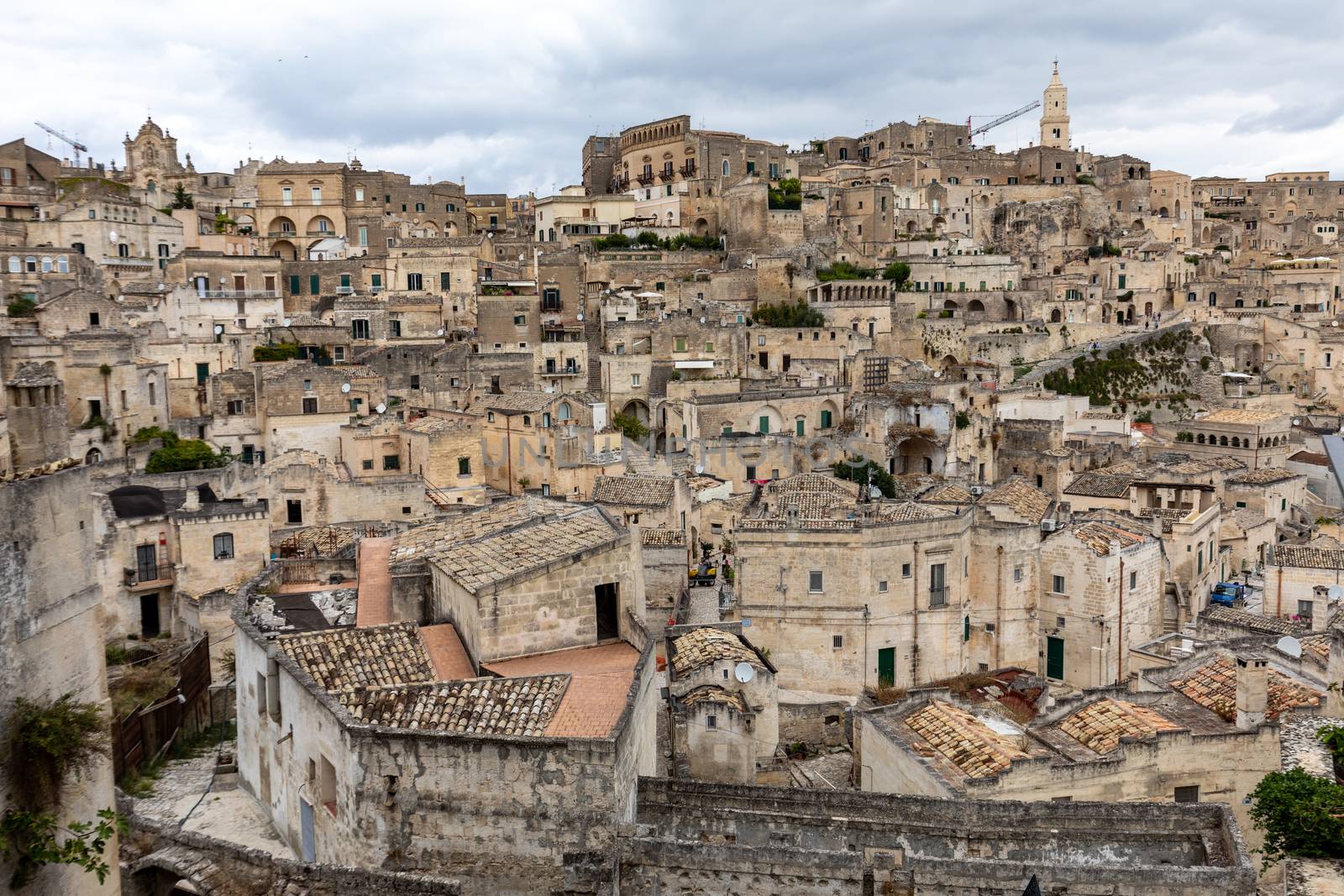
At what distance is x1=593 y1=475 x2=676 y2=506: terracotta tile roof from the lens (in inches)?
1282

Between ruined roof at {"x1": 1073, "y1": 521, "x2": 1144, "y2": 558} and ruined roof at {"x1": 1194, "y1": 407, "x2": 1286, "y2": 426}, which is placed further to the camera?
ruined roof at {"x1": 1194, "y1": 407, "x2": 1286, "y2": 426}

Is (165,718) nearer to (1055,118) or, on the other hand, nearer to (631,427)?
(631,427)

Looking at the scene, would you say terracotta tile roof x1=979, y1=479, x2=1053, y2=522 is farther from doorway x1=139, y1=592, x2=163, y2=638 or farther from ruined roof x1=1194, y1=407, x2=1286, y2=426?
doorway x1=139, y1=592, x2=163, y2=638

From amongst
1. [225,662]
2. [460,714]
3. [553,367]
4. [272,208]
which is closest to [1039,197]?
[553,367]

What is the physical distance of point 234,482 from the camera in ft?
98.9

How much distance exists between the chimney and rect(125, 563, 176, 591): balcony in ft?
71.3

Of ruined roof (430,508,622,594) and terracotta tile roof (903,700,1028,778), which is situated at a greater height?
ruined roof (430,508,622,594)

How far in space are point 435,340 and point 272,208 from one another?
20254 millimetres

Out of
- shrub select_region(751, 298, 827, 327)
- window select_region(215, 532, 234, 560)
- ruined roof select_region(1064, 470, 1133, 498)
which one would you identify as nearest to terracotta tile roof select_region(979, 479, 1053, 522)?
ruined roof select_region(1064, 470, 1133, 498)

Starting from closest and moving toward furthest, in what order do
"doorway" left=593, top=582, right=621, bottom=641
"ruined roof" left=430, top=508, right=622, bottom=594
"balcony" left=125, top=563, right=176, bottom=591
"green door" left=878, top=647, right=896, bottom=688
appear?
1. "ruined roof" left=430, top=508, right=622, bottom=594
2. "doorway" left=593, top=582, right=621, bottom=641
3. "green door" left=878, top=647, right=896, bottom=688
4. "balcony" left=125, top=563, right=176, bottom=591

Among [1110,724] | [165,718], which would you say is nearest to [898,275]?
[1110,724]

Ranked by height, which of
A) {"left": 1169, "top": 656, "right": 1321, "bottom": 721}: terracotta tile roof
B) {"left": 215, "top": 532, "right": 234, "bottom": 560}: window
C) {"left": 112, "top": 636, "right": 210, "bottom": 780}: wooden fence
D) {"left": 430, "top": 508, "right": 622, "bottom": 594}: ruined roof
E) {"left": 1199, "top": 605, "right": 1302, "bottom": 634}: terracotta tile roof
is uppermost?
{"left": 430, "top": 508, "right": 622, "bottom": 594}: ruined roof

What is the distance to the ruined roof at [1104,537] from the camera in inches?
1009

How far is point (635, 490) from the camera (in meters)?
33.3
